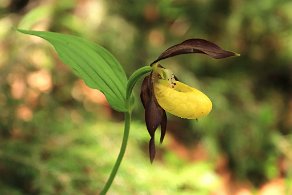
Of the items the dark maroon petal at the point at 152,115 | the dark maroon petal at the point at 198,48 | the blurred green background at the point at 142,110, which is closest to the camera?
the dark maroon petal at the point at 198,48

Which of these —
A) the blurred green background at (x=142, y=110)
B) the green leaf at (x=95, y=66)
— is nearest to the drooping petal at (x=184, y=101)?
the green leaf at (x=95, y=66)

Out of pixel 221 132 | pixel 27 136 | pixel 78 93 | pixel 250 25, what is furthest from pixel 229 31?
pixel 27 136

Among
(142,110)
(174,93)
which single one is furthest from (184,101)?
(142,110)

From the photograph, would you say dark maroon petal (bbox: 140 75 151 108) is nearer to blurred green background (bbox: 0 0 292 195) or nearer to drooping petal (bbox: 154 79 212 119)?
drooping petal (bbox: 154 79 212 119)

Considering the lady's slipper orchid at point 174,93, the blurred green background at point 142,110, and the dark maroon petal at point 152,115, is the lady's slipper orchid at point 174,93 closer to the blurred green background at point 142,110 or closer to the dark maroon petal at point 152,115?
the dark maroon petal at point 152,115

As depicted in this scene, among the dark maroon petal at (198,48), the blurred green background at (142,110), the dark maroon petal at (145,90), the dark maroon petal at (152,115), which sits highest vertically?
the dark maroon petal at (198,48)

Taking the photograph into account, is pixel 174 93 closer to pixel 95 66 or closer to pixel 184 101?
pixel 184 101

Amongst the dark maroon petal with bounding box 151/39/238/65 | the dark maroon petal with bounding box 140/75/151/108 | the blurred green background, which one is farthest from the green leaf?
the blurred green background
